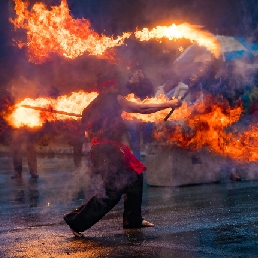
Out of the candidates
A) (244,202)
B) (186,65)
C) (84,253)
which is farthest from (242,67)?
(84,253)

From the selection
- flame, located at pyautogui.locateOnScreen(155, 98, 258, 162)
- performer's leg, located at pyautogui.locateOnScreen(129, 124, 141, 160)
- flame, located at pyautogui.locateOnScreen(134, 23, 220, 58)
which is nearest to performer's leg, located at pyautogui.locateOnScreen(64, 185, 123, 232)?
flame, located at pyautogui.locateOnScreen(134, 23, 220, 58)

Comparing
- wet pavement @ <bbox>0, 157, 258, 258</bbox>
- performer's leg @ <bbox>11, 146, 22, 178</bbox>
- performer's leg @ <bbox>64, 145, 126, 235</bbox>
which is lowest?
wet pavement @ <bbox>0, 157, 258, 258</bbox>

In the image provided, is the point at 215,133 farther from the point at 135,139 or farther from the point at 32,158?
the point at 32,158

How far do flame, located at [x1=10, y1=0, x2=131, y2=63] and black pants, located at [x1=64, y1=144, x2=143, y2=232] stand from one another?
242 cm

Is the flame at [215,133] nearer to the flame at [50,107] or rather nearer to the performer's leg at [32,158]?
the flame at [50,107]

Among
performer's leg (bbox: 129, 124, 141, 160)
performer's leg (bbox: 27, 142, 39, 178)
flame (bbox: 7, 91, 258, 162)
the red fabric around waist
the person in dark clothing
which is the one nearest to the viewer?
the red fabric around waist

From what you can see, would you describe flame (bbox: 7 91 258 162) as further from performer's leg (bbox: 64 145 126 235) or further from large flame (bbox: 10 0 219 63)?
performer's leg (bbox: 64 145 126 235)

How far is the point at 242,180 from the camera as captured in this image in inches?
495

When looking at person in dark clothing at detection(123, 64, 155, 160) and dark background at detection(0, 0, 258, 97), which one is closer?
person in dark clothing at detection(123, 64, 155, 160)

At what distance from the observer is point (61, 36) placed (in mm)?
9438

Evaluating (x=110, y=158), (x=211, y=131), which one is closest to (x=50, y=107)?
(x=110, y=158)

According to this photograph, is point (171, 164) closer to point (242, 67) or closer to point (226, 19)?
point (242, 67)

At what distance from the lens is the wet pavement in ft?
19.3

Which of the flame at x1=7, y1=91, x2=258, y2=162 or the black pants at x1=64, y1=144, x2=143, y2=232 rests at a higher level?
the flame at x1=7, y1=91, x2=258, y2=162
